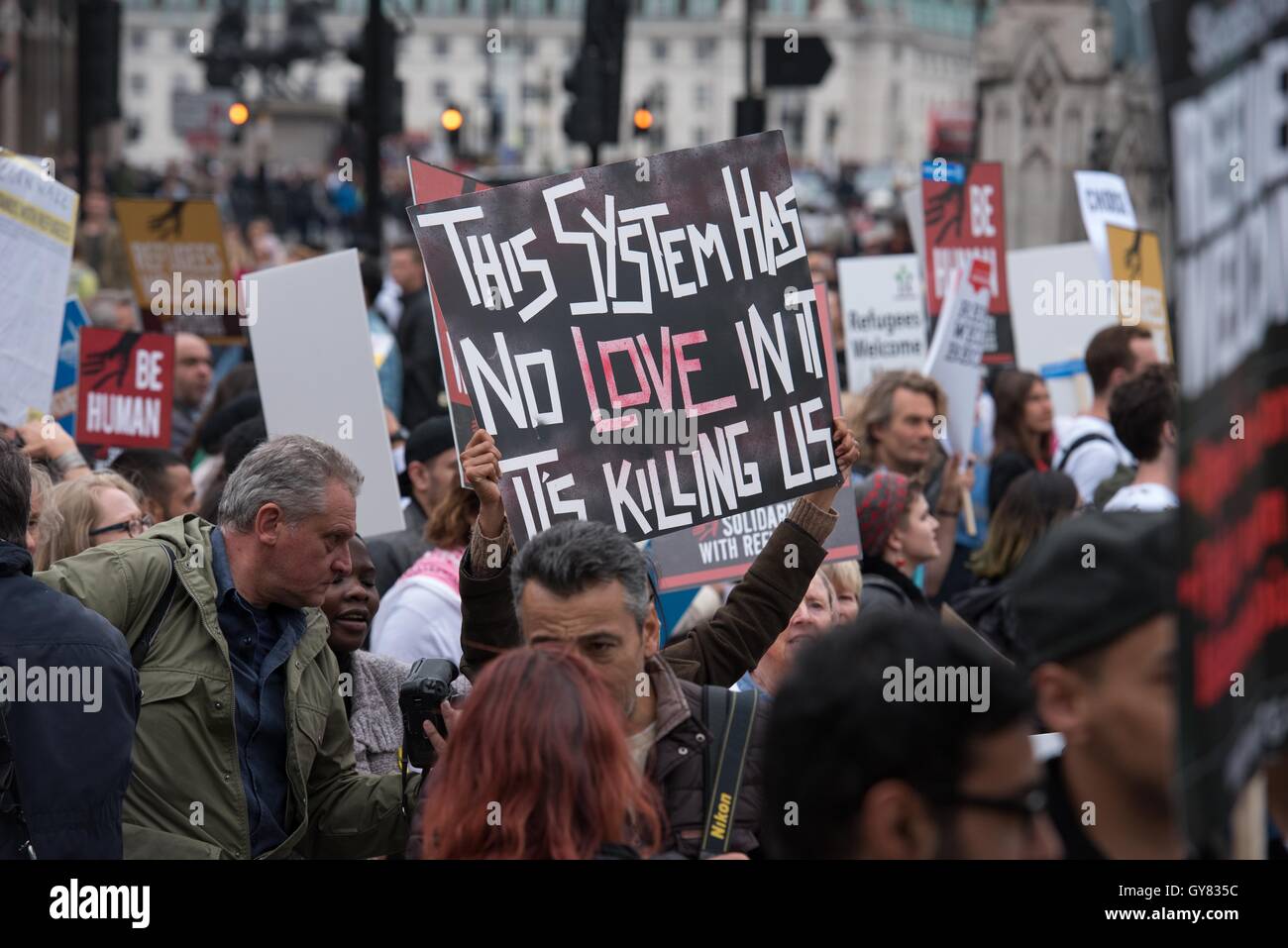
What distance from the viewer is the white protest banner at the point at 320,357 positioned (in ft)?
19.2

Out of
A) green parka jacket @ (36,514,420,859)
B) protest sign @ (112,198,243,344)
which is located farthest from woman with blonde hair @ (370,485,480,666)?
protest sign @ (112,198,243,344)

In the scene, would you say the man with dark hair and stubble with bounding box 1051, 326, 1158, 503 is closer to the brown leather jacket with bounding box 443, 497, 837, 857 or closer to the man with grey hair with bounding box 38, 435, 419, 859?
the brown leather jacket with bounding box 443, 497, 837, 857

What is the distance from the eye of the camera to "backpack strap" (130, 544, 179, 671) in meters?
3.84

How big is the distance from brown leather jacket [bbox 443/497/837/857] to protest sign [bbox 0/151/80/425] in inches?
92.7

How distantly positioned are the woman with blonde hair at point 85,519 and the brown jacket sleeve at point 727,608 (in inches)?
49.3

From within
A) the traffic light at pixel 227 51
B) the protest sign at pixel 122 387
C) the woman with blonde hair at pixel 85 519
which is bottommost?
the woman with blonde hair at pixel 85 519

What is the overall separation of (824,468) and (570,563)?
124cm

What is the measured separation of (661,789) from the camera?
3.47 metres

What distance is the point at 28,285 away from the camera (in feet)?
19.8

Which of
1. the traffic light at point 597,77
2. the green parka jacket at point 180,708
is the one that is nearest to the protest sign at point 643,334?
Result: the green parka jacket at point 180,708

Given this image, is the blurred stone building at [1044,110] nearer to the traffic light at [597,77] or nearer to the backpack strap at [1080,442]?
the traffic light at [597,77]
